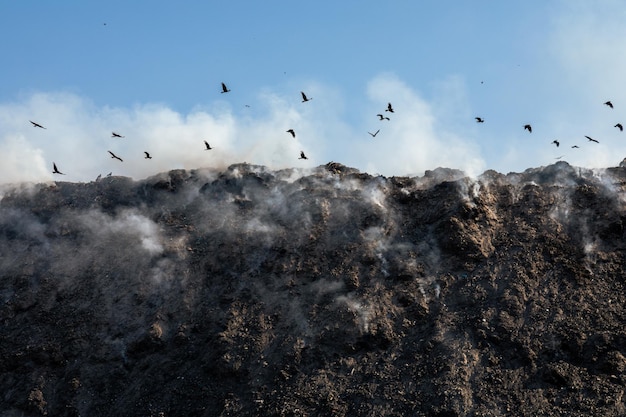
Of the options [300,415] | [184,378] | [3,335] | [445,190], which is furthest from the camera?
[445,190]

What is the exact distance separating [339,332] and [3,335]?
1507cm

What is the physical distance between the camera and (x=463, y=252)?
138 feet

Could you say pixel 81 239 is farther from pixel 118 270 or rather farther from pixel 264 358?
pixel 264 358

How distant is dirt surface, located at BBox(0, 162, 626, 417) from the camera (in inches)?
1407

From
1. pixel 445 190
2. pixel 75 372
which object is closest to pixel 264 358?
pixel 75 372

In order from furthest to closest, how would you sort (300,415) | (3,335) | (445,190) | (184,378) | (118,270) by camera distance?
(445,190) < (118,270) < (3,335) < (184,378) < (300,415)

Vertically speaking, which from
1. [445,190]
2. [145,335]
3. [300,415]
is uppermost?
[445,190]

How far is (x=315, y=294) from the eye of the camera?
132 ft

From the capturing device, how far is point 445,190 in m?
45.6

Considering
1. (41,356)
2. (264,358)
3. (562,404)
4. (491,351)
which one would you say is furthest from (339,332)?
(41,356)

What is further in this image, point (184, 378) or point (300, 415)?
point (184, 378)

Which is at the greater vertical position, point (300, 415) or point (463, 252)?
point (463, 252)

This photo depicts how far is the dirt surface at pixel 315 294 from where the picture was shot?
3575 cm

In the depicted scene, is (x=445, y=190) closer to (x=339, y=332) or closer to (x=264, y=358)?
(x=339, y=332)
